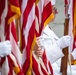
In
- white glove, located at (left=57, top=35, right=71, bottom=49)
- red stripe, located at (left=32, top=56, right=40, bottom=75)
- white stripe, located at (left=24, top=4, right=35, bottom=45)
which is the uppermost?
white stripe, located at (left=24, top=4, right=35, bottom=45)

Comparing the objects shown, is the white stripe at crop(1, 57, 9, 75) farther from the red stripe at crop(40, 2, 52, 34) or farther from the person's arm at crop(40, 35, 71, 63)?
the person's arm at crop(40, 35, 71, 63)

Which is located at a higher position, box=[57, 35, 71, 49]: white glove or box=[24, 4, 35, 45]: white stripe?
box=[24, 4, 35, 45]: white stripe

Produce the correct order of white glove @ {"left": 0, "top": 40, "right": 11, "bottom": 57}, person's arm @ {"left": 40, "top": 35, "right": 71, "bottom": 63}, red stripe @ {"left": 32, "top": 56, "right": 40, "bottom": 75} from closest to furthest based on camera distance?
white glove @ {"left": 0, "top": 40, "right": 11, "bottom": 57} → red stripe @ {"left": 32, "top": 56, "right": 40, "bottom": 75} → person's arm @ {"left": 40, "top": 35, "right": 71, "bottom": 63}

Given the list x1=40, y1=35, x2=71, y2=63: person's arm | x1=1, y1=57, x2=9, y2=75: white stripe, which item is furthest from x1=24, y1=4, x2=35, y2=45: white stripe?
x1=40, y1=35, x2=71, y2=63: person's arm

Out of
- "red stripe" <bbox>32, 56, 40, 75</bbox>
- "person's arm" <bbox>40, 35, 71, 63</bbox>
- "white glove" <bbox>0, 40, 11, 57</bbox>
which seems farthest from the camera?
"person's arm" <bbox>40, 35, 71, 63</bbox>

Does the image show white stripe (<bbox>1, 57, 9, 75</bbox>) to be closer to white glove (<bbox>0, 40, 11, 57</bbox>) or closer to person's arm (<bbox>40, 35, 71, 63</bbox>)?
white glove (<bbox>0, 40, 11, 57</bbox>)

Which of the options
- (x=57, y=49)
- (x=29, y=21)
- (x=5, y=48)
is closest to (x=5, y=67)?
(x=5, y=48)

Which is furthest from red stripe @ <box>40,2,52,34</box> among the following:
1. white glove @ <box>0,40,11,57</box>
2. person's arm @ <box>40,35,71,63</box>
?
person's arm @ <box>40,35,71,63</box>

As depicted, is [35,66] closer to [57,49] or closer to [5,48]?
[5,48]

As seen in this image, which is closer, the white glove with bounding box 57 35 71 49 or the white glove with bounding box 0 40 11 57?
the white glove with bounding box 0 40 11 57

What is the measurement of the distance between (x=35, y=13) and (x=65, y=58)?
1.76ft

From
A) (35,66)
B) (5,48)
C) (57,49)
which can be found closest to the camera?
(5,48)

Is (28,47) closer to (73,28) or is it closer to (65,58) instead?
(73,28)

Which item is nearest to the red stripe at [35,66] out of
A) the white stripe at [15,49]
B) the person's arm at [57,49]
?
the white stripe at [15,49]
